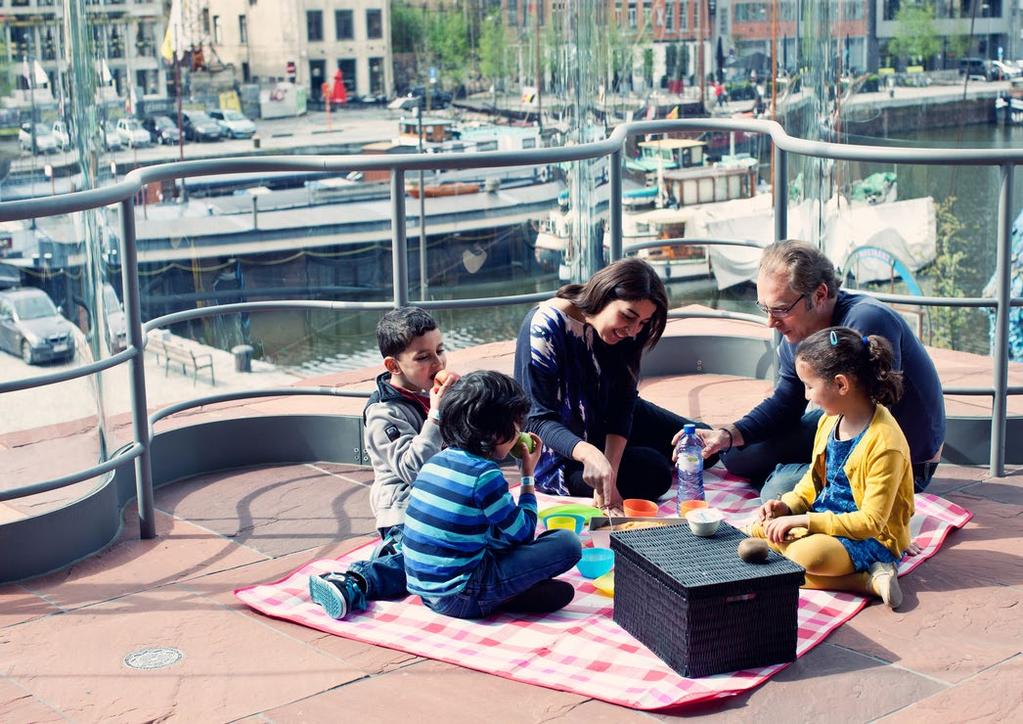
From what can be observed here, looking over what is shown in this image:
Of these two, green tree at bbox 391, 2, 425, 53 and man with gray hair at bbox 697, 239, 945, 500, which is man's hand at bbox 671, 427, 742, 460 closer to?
man with gray hair at bbox 697, 239, 945, 500

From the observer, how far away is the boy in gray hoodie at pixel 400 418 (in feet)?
10.6

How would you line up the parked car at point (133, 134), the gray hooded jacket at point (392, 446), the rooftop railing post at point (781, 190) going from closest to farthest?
1. the gray hooded jacket at point (392, 446)
2. the rooftop railing post at point (781, 190)
3. the parked car at point (133, 134)

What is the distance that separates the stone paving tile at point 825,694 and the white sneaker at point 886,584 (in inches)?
11.4

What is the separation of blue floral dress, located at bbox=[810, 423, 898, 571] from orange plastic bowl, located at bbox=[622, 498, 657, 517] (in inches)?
20.1

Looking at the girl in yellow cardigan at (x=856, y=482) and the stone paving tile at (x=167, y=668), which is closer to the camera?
the stone paving tile at (x=167, y=668)

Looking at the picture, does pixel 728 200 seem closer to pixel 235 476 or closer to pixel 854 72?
pixel 854 72

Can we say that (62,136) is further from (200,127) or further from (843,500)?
(200,127)

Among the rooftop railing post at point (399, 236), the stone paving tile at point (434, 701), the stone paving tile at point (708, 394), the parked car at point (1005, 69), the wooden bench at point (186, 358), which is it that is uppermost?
the parked car at point (1005, 69)

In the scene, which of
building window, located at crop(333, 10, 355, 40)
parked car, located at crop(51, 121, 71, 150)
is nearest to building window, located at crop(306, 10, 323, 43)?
building window, located at crop(333, 10, 355, 40)

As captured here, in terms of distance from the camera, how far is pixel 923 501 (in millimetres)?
3791

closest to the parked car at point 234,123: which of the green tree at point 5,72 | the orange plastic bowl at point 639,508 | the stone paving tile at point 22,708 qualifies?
the green tree at point 5,72

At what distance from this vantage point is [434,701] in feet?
8.71

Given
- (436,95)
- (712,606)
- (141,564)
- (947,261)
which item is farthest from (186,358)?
(712,606)

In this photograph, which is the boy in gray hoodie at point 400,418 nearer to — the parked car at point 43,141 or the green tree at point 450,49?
the parked car at point 43,141
